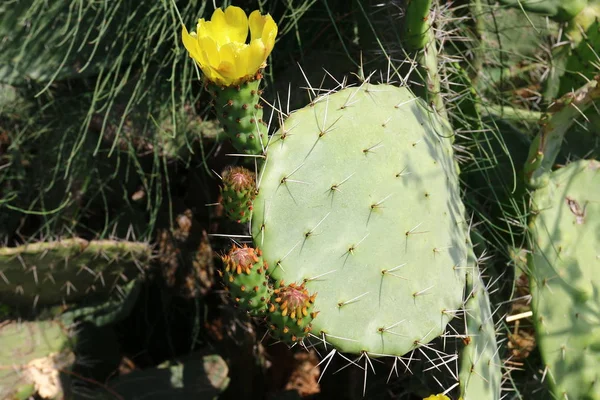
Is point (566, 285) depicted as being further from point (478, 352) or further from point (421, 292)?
point (421, 292)

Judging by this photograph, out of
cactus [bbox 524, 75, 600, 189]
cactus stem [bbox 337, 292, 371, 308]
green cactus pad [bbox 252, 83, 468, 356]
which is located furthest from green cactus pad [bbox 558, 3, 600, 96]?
cactus stem [bbox 337, 292, 371, 308]

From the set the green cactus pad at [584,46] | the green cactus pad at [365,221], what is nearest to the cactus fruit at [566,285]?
the green cactus pad at [365,221]

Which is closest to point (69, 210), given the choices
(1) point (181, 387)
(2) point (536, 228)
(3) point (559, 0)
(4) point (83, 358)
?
(4) point (83, 358)

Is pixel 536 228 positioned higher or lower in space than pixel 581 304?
higher

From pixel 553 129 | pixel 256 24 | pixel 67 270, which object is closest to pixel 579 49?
pixel 553 129

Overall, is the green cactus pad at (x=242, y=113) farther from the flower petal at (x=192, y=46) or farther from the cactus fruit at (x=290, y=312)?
the cactus fruit at (x=290, y=312)

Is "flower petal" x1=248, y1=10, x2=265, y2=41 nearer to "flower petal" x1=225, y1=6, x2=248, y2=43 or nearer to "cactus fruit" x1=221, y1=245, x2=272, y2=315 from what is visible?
"flower petal" x1=225, y1=6, x2=248, y2=43

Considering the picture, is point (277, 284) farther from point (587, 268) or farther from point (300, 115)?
point (587, 268)
